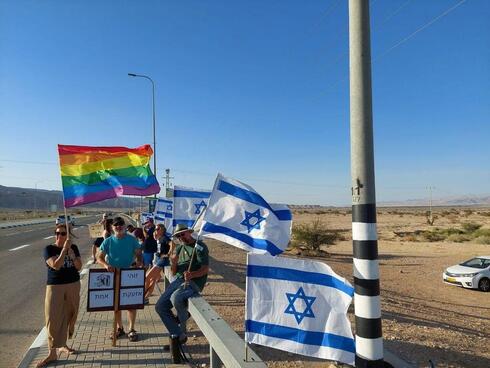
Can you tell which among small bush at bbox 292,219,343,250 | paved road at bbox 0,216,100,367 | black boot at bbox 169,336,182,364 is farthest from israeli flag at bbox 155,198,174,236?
small bush at bbox 292,219,343,250

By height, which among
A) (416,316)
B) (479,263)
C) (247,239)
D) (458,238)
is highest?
(247,239)

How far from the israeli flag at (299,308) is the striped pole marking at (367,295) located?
0.41 ft

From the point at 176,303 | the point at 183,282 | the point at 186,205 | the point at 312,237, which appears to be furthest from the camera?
the point at 312,237

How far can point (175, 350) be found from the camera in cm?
583

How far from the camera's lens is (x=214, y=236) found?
16.2 ft

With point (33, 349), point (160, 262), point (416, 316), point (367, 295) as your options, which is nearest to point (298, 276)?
point (367, 295)

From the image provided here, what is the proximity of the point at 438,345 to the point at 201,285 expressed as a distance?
13.0 ft

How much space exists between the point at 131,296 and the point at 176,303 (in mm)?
1105

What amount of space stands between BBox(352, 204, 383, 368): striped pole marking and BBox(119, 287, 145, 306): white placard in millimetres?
3985

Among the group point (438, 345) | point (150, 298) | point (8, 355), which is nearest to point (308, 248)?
point (150, 298)

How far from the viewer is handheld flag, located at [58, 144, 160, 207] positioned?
276 inches

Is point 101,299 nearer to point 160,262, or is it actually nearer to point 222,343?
point 160,262

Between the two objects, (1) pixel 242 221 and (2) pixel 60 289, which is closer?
(1) pixel 242 221

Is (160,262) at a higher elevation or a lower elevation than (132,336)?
higher
